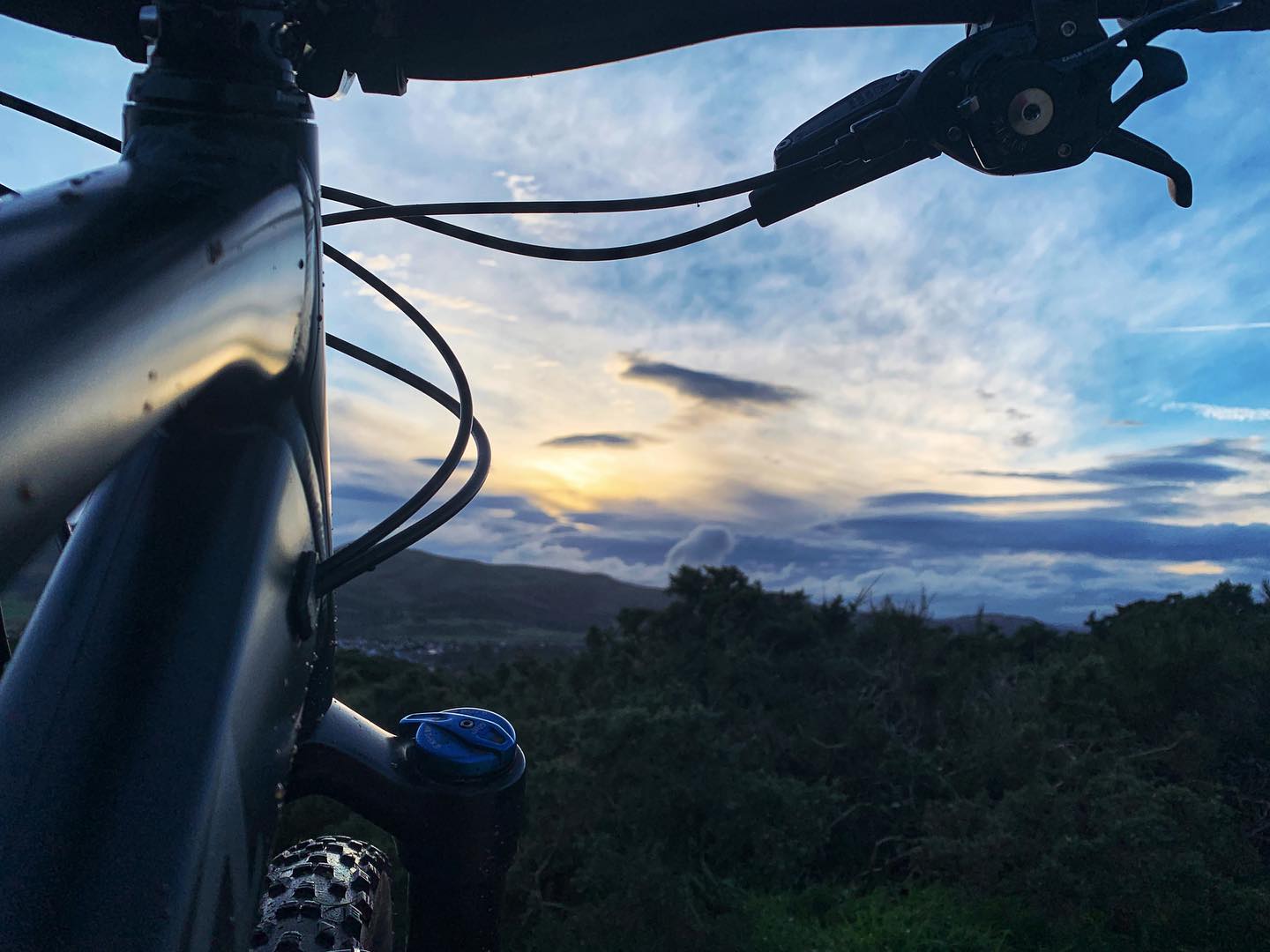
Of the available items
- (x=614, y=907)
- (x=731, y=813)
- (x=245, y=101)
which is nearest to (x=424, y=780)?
(x=245, y=101)

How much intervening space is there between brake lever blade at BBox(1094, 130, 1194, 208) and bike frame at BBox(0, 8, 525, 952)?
108 cm

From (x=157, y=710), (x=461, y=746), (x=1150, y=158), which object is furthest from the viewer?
(x=1150, y=158)

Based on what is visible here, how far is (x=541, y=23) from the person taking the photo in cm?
119

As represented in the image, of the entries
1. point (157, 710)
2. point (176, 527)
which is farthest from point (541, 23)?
point (157, 710)

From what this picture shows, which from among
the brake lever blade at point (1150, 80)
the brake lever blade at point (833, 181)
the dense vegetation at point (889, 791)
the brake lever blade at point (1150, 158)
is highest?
the brake lever blade at point (1150, 80)

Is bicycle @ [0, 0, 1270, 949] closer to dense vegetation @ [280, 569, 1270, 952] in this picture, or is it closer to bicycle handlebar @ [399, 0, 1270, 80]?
bicycle handlebar @ [399, 0, 1270, 80]

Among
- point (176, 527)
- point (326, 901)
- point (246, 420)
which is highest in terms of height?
point (246, 420)

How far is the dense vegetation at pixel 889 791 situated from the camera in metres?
3.02

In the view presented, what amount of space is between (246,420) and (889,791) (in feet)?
12.3

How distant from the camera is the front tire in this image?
1.14 m

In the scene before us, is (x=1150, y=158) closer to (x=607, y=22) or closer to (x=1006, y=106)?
(x=1006, y=106)

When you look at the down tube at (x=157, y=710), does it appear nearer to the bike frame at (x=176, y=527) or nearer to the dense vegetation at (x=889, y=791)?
the bike frame at (x=176, y=527)

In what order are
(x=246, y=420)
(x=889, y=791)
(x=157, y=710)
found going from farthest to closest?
(x=889, y=791) < (x=246, y=420) < (x=157, y=710)

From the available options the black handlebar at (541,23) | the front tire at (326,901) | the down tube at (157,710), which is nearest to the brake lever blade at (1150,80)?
the black handlebar at (541,23)
